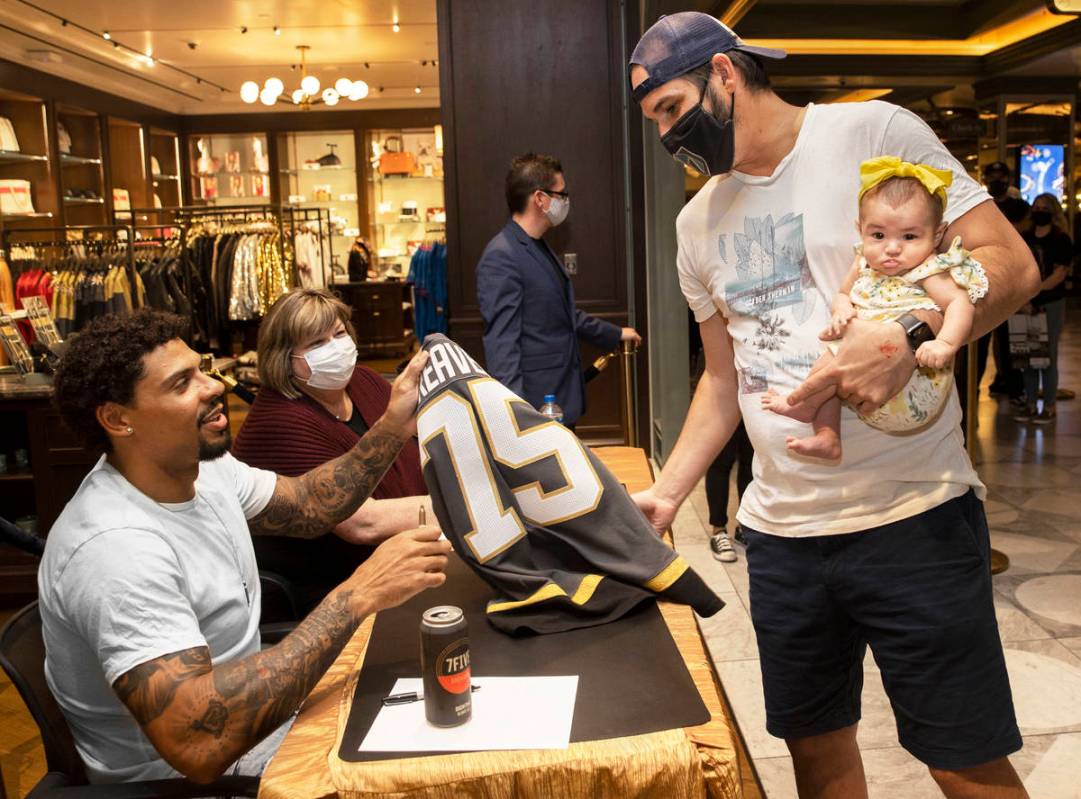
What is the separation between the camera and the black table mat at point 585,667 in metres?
1.36

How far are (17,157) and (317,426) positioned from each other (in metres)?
7.55

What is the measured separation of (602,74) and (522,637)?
15.7ft

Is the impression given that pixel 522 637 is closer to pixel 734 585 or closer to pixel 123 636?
pixel 123 636

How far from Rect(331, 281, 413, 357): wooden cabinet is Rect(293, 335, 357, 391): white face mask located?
30.8 ft

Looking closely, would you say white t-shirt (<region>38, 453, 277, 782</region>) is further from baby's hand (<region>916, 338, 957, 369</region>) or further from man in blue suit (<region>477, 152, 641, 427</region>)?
man in blue suit (<region>477, 152, 641, 427</region>)

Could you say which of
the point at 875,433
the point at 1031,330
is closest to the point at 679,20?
the point at 875,433

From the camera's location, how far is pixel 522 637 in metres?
1.66

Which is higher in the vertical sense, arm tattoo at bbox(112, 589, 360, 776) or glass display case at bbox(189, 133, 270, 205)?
glass display case at bbox(189, 133, 270, 205)

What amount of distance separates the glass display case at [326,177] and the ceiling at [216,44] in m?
0.85

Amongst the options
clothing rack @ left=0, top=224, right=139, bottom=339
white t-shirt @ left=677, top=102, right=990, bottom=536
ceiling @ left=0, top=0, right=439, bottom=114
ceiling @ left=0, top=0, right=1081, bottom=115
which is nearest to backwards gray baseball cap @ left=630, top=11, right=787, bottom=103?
white t-shirt @ left=677, top=102, right=990, bottom=536

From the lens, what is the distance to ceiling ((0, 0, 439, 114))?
27.9ft

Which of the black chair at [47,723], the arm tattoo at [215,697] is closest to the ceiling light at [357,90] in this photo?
the black chair at [47,723]

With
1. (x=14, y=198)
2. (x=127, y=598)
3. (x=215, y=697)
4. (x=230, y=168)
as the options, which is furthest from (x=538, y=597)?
(x=230, y=168)

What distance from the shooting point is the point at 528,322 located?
13.9ft
